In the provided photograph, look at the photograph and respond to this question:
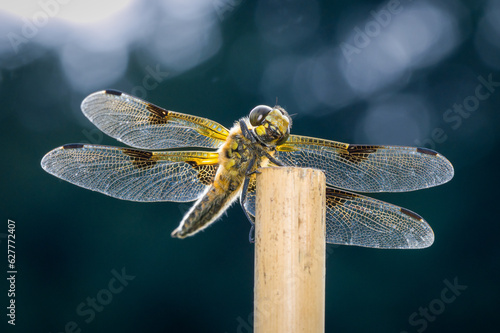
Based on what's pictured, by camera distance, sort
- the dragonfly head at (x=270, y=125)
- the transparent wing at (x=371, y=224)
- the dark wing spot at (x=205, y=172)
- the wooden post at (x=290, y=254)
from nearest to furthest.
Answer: the wooden post at (x=290, y=254), the dragonfly head at (x=270, y=125), the transparent wing at (x=371, y=224), the dark wing spot at (x=205, y=172)

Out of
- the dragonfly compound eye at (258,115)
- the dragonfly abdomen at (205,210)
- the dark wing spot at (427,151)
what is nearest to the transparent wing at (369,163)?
the dark wing spot at (427,151)

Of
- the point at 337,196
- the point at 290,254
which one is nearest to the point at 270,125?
the point at 337,196

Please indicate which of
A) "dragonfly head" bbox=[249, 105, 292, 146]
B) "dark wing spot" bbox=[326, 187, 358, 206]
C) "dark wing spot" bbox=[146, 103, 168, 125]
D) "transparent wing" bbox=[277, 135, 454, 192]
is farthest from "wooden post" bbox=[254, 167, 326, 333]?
"dark wing spot" bbox=[146, 103, 168, 125]

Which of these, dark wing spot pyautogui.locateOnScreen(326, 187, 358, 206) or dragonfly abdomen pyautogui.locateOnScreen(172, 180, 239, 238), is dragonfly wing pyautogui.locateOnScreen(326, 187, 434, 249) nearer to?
dark wing spot pyautogui.locateOnScreen(326, 187, 358, 206)

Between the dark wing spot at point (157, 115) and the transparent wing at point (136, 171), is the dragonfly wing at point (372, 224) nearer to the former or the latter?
the transparent wing at point (136, 171)

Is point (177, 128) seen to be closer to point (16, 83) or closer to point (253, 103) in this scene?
point (253, 103)

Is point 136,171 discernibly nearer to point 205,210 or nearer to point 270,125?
point 205,210

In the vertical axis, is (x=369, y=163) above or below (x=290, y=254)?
above

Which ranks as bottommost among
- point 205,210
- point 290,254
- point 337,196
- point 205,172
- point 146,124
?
point 290,254
